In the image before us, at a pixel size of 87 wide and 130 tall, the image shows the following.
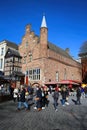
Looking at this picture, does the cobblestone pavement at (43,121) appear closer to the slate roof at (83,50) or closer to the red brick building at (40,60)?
the red brick building at (40,60)

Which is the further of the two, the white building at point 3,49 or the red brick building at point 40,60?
the white building at point 3,49

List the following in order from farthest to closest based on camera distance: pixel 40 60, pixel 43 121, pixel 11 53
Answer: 1. pixel 11 53
2. pixel 40 60
3. pixel 43 121

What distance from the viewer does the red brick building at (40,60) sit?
3568 cm

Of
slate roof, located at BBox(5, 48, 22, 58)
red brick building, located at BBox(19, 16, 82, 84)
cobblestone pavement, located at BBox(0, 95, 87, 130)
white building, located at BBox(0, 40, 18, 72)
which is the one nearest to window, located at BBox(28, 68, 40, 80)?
red brick building, located at BBox(19, 16, 82, 84)

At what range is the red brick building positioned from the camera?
117 feet

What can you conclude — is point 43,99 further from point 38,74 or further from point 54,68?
point 54,68

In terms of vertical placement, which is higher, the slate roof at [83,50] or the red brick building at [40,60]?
the slate roof at [83,50]

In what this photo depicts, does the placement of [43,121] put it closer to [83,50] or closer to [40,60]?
[40,60]

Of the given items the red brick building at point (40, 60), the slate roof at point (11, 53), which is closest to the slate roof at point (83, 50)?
the red brick building at point (40, 60)

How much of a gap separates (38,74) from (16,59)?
7.54 m

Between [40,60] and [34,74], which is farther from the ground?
[40,60]

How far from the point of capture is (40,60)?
3588 cm

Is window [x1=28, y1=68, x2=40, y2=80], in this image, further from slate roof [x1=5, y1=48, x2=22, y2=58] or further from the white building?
the white building

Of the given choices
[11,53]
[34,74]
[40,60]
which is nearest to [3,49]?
[11,53]
